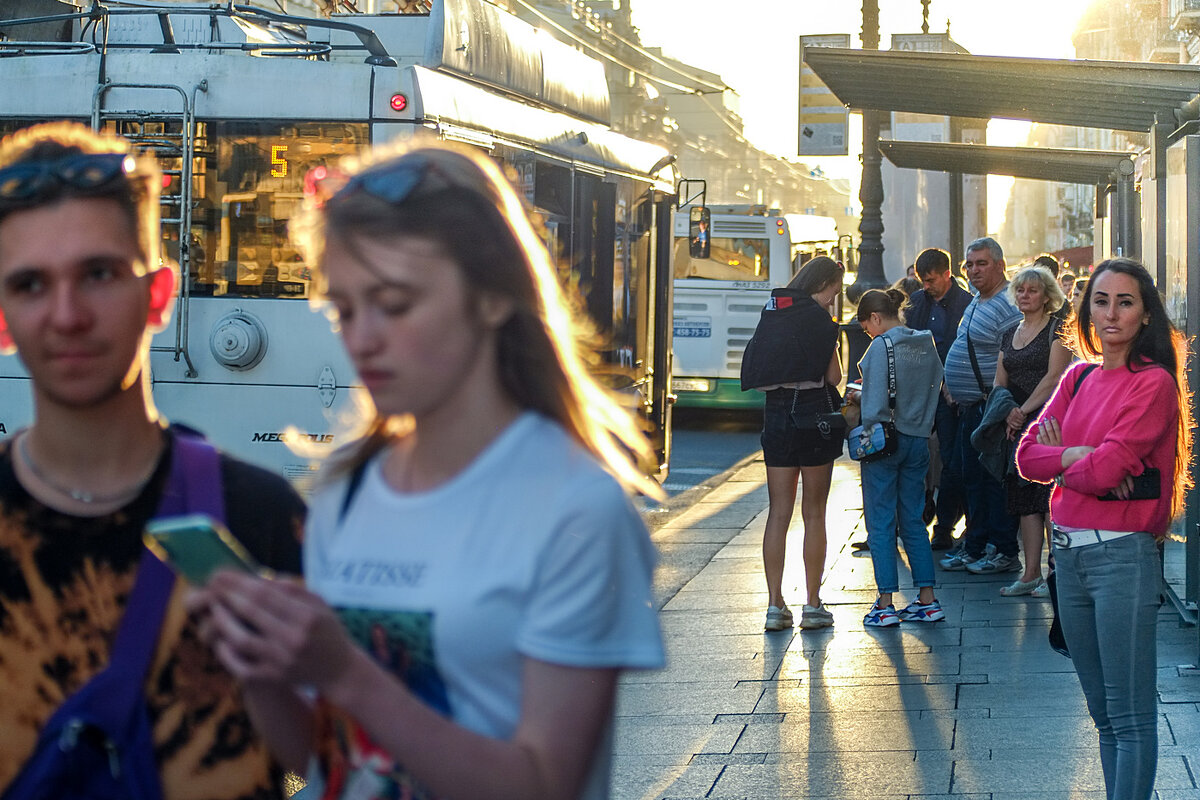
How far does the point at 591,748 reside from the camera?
1.71 metres

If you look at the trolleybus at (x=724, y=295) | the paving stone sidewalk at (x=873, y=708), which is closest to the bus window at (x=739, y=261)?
the trolleybus at (x=724, y=295)

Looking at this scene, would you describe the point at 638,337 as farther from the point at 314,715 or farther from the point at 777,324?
the point at 314,715

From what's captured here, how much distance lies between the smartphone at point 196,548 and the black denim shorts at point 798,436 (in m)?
6.72

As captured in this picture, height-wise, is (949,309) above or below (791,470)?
above

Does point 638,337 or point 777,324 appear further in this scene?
point 638,337

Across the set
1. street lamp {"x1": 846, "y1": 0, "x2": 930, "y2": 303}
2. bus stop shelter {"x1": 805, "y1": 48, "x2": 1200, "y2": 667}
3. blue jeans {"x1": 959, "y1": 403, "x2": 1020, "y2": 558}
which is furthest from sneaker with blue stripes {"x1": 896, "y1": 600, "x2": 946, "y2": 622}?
street lamp {"x1": 846, "y1": 0, "x2": 930, "y2": 303}

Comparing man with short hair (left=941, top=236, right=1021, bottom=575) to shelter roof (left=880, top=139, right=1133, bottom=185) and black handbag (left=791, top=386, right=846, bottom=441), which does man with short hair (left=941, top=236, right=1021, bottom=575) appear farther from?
shelter roof (left=880, top=139, right=1133, bottom=185)

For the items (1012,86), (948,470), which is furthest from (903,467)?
(1012,86)

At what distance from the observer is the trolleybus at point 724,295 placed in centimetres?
2198

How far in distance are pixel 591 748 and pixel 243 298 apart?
734cm

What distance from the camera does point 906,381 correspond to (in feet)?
28.3

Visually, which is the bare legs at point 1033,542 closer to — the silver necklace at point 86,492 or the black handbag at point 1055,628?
the black handbag at point 1055,628

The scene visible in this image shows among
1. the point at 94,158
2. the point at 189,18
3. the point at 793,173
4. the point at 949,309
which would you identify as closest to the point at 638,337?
the point at 949,309

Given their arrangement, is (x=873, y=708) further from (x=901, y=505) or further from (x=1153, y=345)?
(x=1153, y=345)
